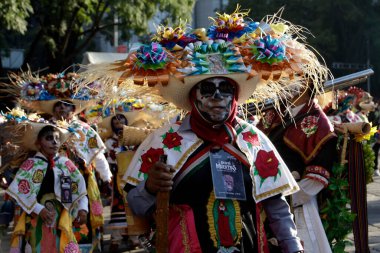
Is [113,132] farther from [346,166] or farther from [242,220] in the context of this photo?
[242,220]

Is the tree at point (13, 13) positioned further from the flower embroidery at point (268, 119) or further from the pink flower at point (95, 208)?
the flower embroidery at point (268, 119)

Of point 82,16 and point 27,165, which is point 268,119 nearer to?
point 27,165

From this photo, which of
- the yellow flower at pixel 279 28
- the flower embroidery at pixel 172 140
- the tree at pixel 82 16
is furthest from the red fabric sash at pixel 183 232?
the tree at pixel 82 16

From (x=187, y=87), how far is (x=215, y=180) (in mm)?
549

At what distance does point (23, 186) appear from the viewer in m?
6.84

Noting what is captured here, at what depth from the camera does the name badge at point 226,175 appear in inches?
156

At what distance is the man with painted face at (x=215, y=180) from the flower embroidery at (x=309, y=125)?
178 cm

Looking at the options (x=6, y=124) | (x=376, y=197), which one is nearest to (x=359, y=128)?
(x=6, y=124)

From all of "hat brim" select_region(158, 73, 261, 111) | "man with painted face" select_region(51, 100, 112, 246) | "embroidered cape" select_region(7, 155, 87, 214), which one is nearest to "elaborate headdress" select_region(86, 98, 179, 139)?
"man with painted face" select_region(51, 100, 112, 246)

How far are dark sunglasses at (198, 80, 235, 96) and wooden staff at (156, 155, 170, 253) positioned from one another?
0.64 m

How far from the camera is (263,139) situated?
419 centimetres

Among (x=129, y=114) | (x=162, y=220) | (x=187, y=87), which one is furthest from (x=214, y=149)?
(x=129, y=114)

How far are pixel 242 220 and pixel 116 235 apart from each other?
18.8ft

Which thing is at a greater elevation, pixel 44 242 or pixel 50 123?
pixel 50 123
